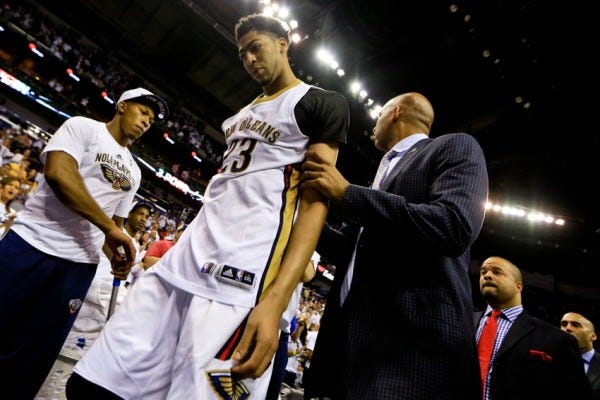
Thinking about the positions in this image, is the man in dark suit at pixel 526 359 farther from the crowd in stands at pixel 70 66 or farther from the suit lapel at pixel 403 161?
the crowd in stands at pixel 70 66

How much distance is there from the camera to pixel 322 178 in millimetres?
1146

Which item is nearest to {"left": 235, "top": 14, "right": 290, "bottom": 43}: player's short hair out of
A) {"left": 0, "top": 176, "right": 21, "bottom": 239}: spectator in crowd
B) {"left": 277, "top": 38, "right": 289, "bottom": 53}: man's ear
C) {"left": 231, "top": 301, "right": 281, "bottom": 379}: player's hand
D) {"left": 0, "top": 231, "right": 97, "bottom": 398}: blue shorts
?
{"left": 277, "top": 38, "right": 289, "bottom": 53}: man's ear

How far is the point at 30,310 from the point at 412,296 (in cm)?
198

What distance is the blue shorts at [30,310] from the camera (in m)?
1.81

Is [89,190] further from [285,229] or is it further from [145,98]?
[285,229]

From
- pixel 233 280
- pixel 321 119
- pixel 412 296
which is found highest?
pixel 321 119

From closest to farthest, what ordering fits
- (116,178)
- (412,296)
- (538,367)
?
(412,296), (116,178), (538,367)

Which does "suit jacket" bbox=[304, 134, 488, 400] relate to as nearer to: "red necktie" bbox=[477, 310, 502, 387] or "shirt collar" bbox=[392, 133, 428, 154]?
"shirt collar" bbox=[392, 133, 428, 154]

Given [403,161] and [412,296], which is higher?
[403,161]

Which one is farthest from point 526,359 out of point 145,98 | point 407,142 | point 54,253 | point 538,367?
point 145,98

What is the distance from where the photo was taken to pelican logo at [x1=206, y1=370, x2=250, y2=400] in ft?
2.77

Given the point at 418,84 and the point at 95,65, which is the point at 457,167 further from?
the point at 95,65

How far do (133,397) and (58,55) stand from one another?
1825 cm

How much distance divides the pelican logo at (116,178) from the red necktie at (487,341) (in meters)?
3.15
